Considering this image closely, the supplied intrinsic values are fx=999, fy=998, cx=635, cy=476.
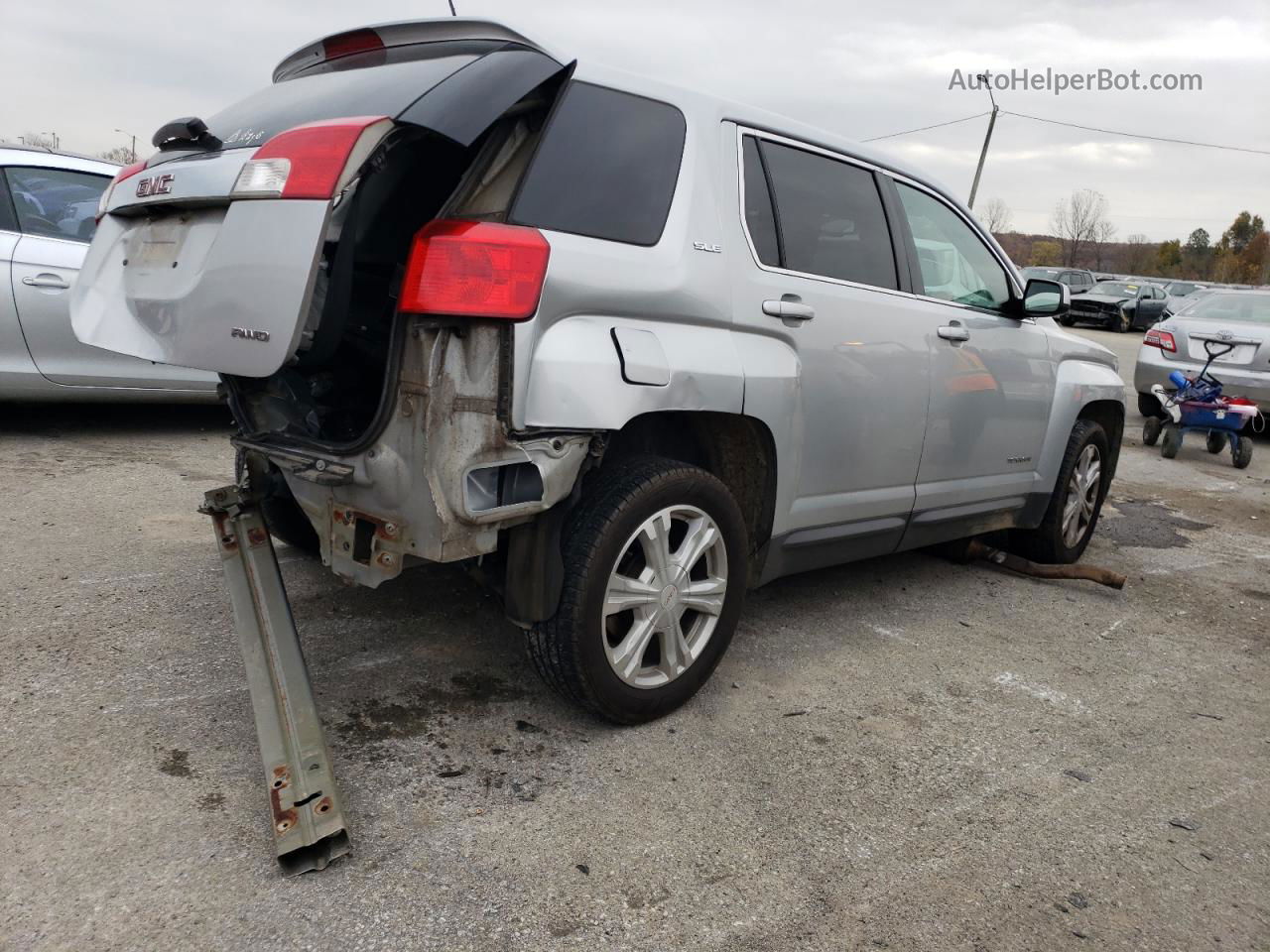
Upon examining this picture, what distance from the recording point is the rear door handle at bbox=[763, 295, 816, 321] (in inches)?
125

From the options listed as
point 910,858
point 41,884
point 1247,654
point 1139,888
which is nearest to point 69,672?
point 41,884

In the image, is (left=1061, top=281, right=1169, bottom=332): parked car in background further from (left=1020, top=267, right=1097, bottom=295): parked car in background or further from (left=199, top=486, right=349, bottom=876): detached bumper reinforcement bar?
(left=199, top=486, right=349, bottom=876): detached bumper reinforcement bar

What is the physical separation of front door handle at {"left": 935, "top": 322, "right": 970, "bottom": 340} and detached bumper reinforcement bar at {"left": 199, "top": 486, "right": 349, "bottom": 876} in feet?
8.57

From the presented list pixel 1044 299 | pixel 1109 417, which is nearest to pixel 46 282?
pixel 1044 299

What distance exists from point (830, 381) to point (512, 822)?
5.87 ft

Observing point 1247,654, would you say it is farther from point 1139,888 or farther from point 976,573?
point 1139,888

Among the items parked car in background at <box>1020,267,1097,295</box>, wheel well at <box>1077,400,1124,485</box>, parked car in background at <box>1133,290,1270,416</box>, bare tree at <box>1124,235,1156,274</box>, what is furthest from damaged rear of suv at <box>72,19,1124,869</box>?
bare tree at <box>1124,235,1156,274</box>

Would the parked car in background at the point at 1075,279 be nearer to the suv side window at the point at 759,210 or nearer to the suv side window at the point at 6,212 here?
the suv side window at the point at 6,212

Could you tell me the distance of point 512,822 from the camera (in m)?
2.47

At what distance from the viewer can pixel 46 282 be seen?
18.5 feet

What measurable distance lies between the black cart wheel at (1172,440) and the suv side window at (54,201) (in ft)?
29.0

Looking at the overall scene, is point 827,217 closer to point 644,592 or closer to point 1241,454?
point 644,592

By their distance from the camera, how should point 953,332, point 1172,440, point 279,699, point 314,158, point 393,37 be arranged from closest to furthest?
point 314,158, point 279,699, point 393,37, point 953,332, point 1172,440

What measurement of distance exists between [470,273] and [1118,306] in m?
29.1
